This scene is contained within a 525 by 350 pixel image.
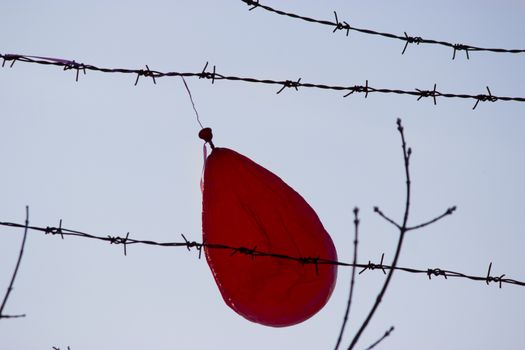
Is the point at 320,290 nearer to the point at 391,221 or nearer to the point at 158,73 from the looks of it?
the point at 158,73

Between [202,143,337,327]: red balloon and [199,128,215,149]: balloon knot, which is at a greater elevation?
[199,128,215,149]: balloon knot

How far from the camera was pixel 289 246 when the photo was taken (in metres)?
4.17

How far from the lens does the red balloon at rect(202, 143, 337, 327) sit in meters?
4.16

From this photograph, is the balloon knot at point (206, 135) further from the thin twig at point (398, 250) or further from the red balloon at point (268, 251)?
the thin twig at point (398, 250)

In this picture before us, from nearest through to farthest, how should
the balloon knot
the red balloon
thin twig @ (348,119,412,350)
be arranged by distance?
thin twig @ (348,119,412,350)
the red balloon
the balloon knot

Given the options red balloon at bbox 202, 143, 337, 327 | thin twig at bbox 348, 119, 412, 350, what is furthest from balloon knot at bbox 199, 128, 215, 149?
thin twig at bbox 348, 119, 412, 350

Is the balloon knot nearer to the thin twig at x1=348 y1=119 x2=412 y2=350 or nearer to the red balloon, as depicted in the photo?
the red balloon

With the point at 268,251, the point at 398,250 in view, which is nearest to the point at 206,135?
the point at 268,251

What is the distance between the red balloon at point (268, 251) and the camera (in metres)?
4.16

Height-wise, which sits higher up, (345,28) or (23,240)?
(345,28)

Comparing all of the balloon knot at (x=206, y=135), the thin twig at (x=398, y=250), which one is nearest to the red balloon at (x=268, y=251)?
the balloon knot at (x=206, y=135)

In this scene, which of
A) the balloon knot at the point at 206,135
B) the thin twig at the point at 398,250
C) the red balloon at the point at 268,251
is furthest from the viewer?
the balloon knot at the point at 206,135

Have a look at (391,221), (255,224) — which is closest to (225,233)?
(255,224)

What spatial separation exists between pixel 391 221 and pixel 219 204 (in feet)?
5.59
